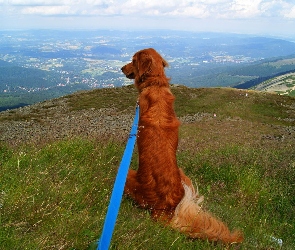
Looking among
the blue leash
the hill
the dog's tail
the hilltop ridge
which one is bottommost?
the hill

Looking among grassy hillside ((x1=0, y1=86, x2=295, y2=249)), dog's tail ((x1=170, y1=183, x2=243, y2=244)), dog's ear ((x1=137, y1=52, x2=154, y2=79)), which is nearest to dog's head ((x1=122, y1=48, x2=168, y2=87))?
dog's ear ((x1=137, y1=52, x2=154, y2=79))

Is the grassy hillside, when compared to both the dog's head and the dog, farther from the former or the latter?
the dog's head

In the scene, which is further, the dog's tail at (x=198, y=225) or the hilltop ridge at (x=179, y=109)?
the hilltop ridge at (x=179, y=109)

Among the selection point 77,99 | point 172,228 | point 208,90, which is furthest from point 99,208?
point 208,90

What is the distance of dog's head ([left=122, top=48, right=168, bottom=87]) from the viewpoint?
211 inches

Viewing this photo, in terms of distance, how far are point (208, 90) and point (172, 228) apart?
170 feet

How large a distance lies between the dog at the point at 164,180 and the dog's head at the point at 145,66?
0.18 m

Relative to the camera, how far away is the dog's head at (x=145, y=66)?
5.35 meters

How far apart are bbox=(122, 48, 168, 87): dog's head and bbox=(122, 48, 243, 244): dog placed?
18cm

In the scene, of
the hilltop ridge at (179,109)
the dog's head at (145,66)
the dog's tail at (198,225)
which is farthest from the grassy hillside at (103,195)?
the hilltop ridge at (179,109)

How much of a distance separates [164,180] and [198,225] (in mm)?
752

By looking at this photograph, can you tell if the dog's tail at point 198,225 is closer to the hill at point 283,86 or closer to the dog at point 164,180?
the dog at point 164,180

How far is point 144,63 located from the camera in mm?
5438

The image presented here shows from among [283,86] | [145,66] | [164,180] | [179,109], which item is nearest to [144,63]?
[145,66]
